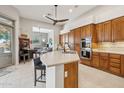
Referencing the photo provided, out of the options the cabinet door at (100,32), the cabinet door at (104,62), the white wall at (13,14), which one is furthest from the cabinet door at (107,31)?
the white wall at (13,14)

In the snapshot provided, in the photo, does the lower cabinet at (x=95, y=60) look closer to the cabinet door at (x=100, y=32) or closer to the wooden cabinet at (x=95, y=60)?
the wooden cabinet at (x=95, y=60)

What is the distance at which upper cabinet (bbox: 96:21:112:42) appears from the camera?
4891 mm

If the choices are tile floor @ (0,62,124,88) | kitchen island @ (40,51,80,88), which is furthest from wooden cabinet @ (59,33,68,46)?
kitchen island @ (40,51,80,88)

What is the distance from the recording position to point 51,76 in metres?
2.16

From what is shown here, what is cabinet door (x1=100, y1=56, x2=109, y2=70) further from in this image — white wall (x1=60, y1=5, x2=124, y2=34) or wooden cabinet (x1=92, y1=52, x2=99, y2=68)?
white wall (x1=60, y1=5, x2=124, y2=34)

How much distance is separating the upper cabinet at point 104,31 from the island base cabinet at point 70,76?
10.2 ft

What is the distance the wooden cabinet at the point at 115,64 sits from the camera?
160 inches

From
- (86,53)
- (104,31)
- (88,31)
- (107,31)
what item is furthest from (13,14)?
(107,31)

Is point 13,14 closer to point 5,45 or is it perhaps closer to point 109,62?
point 5,45

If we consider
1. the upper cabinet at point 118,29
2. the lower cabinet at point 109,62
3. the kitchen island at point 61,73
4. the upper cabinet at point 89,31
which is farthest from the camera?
the upper cabinet at point 89,31

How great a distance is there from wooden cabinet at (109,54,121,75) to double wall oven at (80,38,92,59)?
143cm

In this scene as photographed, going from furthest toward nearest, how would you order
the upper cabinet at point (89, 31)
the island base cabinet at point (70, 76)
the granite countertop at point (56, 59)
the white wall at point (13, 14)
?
the upper cabinet at point (89, 31)
the white wall at point (13, 14)
the island base cabinet at point (70, 76)
the granite countertop at point (56, 59)

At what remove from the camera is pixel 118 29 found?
444 centimetres

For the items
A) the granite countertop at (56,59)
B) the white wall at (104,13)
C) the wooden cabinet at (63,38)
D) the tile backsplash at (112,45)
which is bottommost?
the granite countertop at (56,59)
